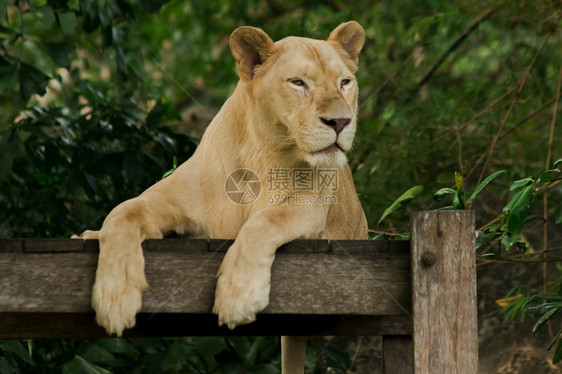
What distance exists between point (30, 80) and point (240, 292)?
103 inches

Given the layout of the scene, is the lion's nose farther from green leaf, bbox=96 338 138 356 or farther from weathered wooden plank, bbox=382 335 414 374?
green leaf, bbox=96 338 138 356

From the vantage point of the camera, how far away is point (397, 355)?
11.0ft

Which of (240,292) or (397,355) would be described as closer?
(240,292)

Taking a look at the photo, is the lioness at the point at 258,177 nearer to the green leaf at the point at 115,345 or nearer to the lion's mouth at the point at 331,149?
the lion's mouth at the point at 331,149

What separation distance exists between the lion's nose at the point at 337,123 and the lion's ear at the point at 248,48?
0.46 metres

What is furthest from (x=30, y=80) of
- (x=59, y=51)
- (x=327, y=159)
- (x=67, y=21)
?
(x=327, y=159)

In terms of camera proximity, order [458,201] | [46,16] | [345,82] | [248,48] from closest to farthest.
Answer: [458,201] → [345,82] → [248,48] → [46,16]

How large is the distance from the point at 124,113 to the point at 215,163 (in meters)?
2.50

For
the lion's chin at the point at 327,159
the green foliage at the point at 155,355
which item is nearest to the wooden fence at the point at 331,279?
the lion's chin at the point at 327,159

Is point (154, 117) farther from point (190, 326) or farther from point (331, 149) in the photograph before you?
point (331, 149)

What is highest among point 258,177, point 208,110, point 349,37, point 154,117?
point 208,110

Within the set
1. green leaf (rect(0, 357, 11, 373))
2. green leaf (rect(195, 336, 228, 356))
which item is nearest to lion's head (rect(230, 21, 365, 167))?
green leaf (rect(0, 357, 11, 373))

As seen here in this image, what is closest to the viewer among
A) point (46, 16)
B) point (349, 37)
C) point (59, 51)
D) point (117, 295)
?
point (117, 295)

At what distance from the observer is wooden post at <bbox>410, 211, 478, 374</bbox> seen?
2598 mm
